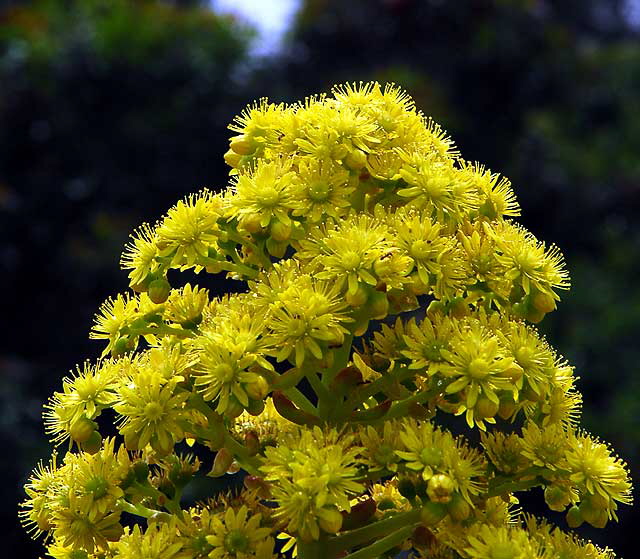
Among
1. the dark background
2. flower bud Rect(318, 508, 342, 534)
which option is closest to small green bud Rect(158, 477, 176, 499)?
flower bud Rect(318, 508, 342, 534)

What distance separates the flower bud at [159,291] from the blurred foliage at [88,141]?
6.28 metres

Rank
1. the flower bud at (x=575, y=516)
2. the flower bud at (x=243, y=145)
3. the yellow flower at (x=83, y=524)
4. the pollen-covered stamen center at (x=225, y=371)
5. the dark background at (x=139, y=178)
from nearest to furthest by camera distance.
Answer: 1. the pollen-covered stamen center at (x=225, y=371)
2. the yellow flower at (x=83, y=524)
3. the flower bud at (x=575, y=516)
4. the flower bud at (x=243, y=145)
5. the dark background at (x=139, y=178)

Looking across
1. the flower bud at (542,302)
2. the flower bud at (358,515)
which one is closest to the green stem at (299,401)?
the flower bud at (358,515)

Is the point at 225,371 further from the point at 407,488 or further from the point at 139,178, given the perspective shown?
the point at 139,178

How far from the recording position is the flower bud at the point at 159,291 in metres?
2.28

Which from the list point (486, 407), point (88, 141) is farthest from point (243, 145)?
point (88, 141)

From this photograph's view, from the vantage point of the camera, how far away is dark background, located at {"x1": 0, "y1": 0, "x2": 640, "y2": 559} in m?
8.62

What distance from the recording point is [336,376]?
7.28 feet

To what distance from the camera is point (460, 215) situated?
225cm

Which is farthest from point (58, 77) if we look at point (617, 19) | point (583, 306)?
point (617, 19)

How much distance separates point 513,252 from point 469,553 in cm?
65

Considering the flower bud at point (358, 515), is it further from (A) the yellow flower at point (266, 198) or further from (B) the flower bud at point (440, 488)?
(A) the yellow flower at point (266, 198)

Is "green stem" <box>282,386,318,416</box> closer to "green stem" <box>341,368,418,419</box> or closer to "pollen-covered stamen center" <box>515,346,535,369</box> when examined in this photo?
"green stem" <box>341,368,418,419</box>

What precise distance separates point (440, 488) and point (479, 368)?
10.2 inches
